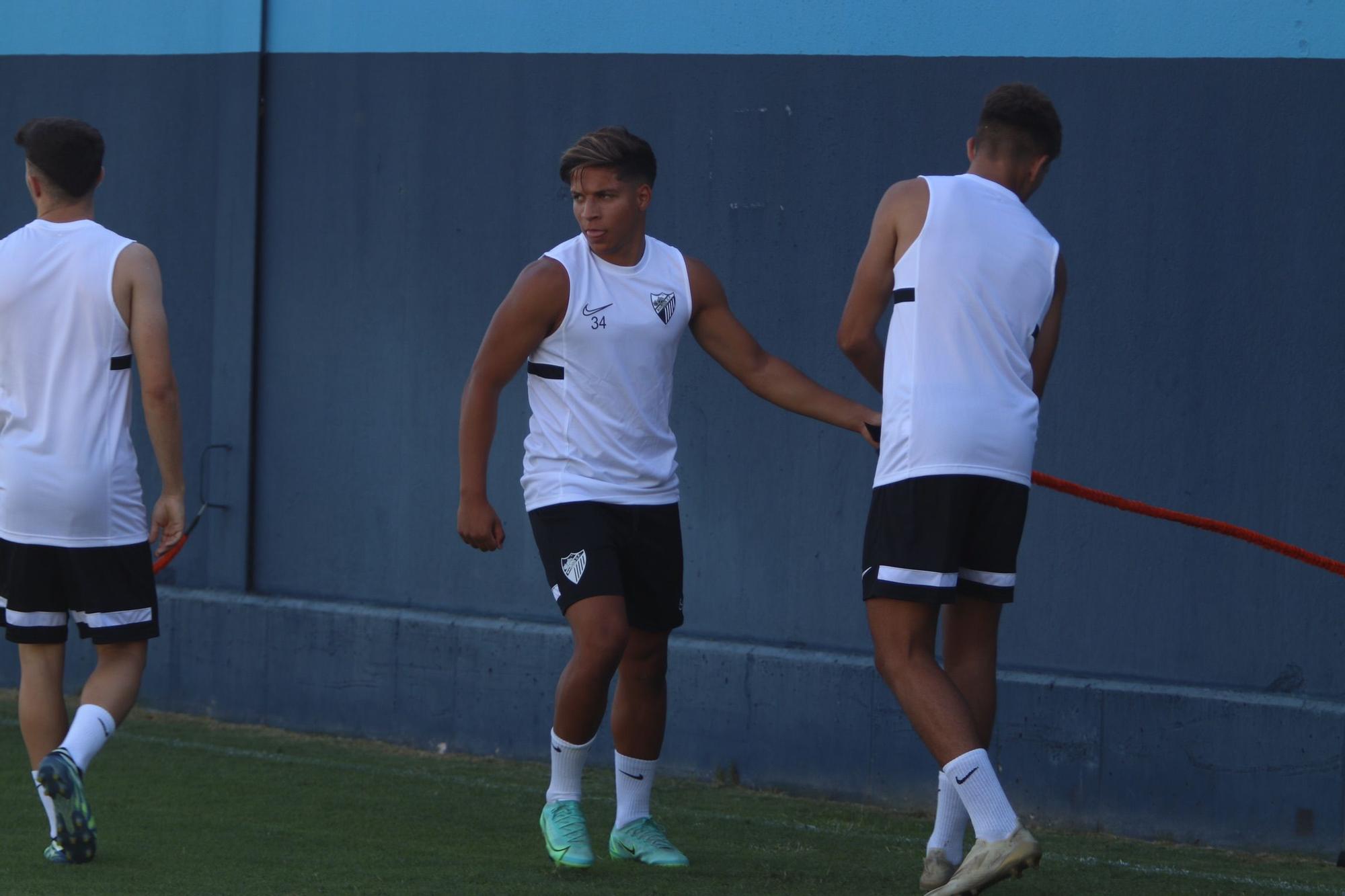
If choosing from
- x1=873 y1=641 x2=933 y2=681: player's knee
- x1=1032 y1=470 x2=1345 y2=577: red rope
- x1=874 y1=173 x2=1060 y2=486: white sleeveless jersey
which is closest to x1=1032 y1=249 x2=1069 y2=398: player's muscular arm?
x1=874 y1=173 x2=1060 y2=486: white sleeveless jersey

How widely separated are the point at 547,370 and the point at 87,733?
1506 mm

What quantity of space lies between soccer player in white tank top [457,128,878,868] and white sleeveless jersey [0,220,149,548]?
953mm

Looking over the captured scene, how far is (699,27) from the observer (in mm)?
6668

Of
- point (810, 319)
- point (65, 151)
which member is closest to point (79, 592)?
point (65, 151)

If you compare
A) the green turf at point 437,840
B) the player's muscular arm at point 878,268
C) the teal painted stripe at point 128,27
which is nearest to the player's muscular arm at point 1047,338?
the player's muscular arm at point 878,268

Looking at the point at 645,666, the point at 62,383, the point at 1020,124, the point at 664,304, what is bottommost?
the point at 645,666

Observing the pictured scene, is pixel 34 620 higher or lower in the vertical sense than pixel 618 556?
lower

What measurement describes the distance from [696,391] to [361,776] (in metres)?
1.87

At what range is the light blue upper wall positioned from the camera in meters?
5.79

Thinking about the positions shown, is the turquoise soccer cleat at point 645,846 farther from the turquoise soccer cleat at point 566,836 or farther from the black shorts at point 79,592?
the black shorts at point 79,592

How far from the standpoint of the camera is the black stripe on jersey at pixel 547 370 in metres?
4.61

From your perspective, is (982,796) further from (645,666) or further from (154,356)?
(154,356)

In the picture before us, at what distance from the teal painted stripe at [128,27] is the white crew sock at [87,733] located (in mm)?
3826

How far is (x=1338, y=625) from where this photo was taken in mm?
5559
